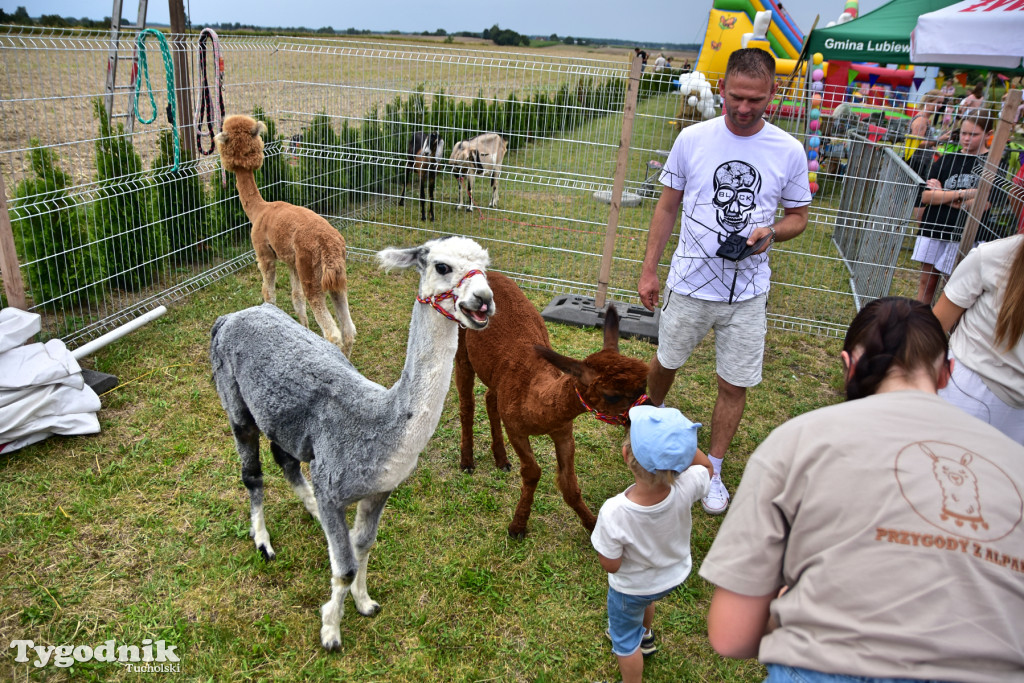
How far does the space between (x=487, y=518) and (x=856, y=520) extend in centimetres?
263

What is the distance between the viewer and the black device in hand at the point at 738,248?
3.18 metres

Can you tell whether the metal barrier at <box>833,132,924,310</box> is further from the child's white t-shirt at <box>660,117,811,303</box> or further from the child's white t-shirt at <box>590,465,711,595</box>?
the child's white t-shirt at <box>590,465,711,595</box>

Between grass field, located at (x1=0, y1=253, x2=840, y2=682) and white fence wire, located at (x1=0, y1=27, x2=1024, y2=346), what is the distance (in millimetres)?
1619

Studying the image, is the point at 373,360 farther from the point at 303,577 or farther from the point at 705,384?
the point at 705,384

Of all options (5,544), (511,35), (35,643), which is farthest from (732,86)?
A: (511,35)

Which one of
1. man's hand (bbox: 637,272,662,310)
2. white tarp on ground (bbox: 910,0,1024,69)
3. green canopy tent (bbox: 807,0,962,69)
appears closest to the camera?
man's hand (bbox: 637,272,662,310)

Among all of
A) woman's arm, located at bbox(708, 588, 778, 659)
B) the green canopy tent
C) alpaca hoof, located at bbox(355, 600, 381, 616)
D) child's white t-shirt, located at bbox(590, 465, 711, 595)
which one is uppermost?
the green canopy tent

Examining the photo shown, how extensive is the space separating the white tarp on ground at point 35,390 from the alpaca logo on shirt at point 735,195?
4040 millimetres

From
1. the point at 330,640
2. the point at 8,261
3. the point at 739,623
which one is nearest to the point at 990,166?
the point at 739,623

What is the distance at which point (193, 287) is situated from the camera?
6113 mm

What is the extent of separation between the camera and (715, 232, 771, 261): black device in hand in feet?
10.4

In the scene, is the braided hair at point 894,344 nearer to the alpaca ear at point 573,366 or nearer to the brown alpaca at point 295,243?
the alpaca ear at point 573,366

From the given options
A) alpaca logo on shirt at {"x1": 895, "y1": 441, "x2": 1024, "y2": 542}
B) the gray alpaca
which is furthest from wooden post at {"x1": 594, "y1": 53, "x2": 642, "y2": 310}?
alpaca logo on shirt at {"x1": 895, "y1": 441, "x2": 1024, "y2": 542}

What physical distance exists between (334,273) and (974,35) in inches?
235
